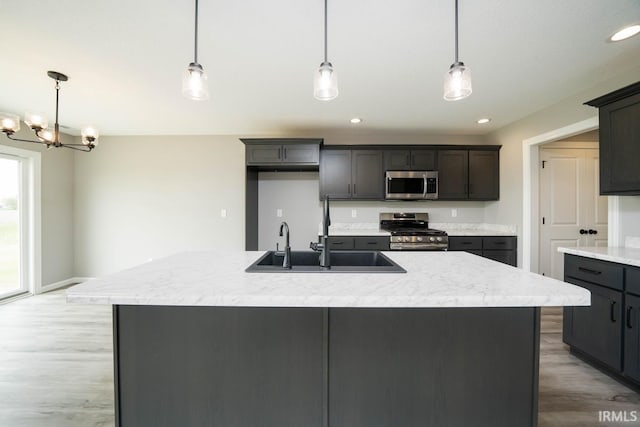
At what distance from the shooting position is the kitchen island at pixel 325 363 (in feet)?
3.74

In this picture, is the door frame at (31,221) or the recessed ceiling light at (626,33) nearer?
the recessed ceiling light at (626,33)

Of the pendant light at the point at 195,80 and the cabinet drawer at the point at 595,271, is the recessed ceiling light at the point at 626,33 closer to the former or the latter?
the cabinet drawer at the point at 595,271

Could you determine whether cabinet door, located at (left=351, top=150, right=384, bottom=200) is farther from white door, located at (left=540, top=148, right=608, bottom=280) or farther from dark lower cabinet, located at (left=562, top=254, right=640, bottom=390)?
dark lower cabinet, located at (left=562, top=254, right=640, bottom=390)

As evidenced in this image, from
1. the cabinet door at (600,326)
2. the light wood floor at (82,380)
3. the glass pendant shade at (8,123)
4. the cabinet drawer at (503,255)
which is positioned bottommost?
the light wood floor at (82,380)

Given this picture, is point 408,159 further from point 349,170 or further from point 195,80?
point 195,80

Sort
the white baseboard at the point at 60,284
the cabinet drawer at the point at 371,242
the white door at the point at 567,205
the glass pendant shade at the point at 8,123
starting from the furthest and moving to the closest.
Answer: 1. the white baseboard at the point at 60,284
2. the cabinet drawer at the point at 371,242
3. the white door at the point at 567,205
4. the glass pendant shade at the point at 8,123

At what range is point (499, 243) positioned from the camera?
3648 mm

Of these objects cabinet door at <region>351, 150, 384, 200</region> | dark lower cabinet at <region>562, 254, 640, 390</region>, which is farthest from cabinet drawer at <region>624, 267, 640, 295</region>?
cabinet door at <region>351, 150, 384, 200</region>

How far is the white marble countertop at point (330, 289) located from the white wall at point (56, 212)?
4.01m

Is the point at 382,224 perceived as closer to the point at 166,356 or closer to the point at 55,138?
the point at 166,356

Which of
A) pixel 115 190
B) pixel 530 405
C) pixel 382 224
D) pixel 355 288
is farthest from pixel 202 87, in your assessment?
pixel 115 190

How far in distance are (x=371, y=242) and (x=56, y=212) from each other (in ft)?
15.4

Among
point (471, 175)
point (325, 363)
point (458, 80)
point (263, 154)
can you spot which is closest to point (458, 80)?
point (458, 80)

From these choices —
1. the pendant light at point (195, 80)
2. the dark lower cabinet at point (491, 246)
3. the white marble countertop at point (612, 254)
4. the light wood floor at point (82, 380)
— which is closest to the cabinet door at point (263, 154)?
the pendant light at point (195, 80)
